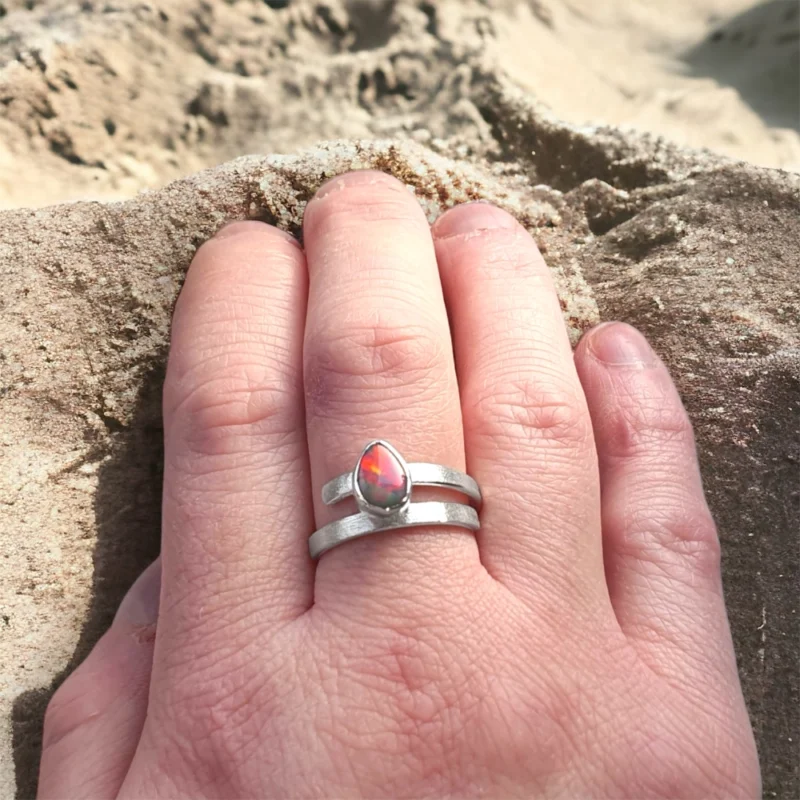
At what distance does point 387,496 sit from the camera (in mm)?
798

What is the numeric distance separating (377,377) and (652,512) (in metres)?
0.40

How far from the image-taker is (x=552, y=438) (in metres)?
0.92

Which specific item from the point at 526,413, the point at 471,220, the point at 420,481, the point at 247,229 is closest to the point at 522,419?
the point at 526,413

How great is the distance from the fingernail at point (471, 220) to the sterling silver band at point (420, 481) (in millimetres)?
367

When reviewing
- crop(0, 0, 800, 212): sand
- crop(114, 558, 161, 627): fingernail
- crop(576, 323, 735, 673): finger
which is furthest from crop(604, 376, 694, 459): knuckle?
crop(114, 558, 161, 627): fingernail

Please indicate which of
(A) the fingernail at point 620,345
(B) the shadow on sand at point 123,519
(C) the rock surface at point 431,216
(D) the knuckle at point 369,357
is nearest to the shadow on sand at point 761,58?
(C) the rock surface at point 431,216

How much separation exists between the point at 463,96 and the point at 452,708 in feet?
3.15

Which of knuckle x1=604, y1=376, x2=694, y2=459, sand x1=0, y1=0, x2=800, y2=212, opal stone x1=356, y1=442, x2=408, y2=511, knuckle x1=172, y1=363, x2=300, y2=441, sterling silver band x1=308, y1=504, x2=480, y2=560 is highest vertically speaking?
sand x1=0, y1=0, x2=800, y2=212

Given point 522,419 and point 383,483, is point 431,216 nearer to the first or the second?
point 522,419

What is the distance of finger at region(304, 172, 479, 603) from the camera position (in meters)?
0.84

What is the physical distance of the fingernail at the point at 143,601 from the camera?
937 millimetres

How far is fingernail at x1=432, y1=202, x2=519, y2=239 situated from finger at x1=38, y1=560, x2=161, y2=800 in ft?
1.99

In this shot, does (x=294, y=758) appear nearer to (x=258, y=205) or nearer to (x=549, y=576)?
(x=549, y=576)

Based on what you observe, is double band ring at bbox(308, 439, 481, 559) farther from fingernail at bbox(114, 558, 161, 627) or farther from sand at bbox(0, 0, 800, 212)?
sand at bbox(0, 0, 800, 212)
